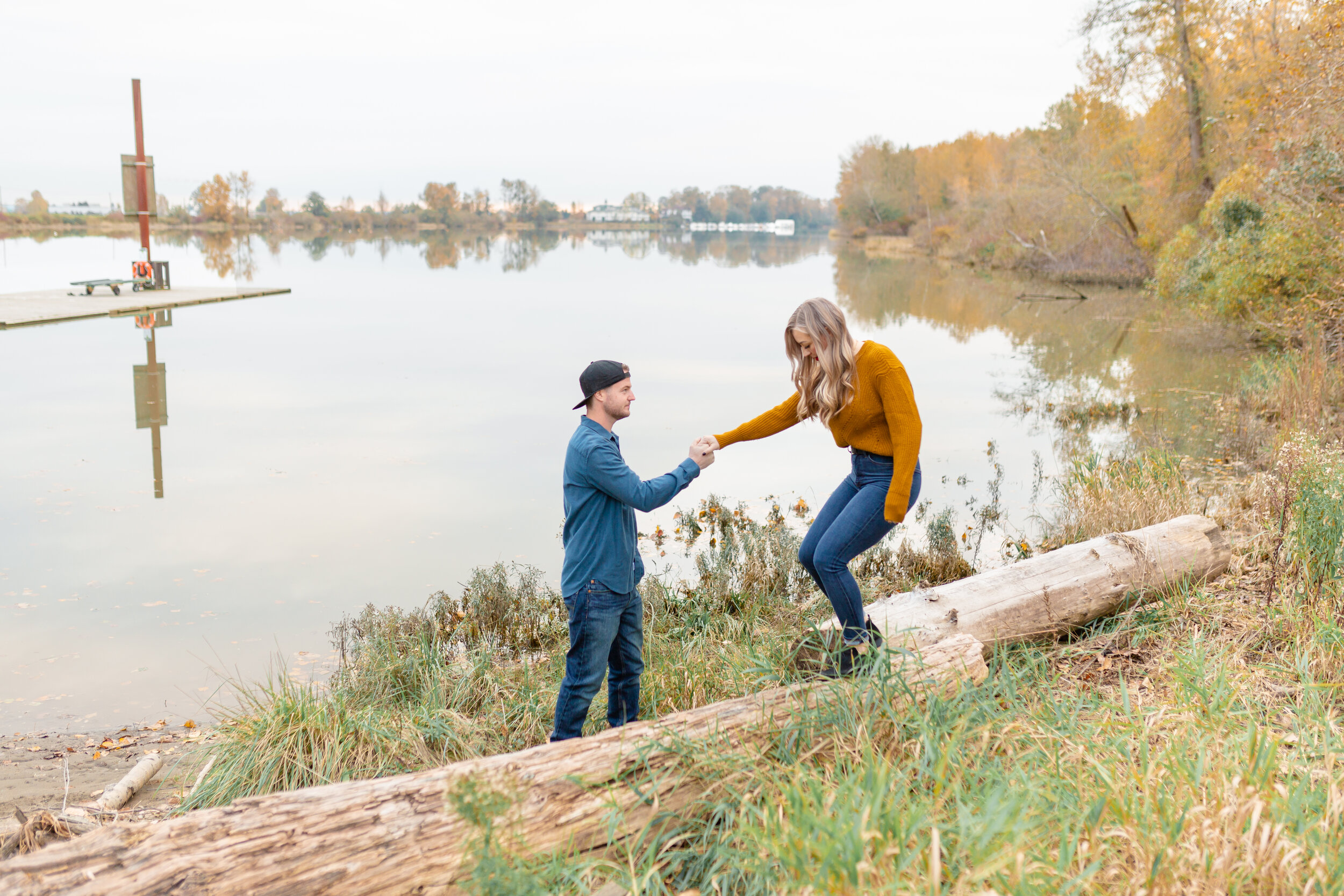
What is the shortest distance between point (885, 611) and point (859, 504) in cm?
95

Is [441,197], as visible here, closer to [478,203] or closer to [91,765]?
[478,203]

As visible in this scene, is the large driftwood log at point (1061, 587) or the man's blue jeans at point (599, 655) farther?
the large driftwood log at point (1061, 587)

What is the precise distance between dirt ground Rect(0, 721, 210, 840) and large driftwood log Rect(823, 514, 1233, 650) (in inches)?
128

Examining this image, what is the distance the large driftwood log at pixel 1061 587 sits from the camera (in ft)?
15.9

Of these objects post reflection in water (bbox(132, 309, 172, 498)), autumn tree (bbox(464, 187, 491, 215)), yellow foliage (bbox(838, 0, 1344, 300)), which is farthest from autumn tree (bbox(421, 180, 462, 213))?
post reflection in water (bbox(132, 309, 172, 498))

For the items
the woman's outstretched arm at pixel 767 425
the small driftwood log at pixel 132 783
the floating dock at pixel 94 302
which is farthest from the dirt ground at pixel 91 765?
the floating dock at pixel 94 302

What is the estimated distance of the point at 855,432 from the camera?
4371 mm

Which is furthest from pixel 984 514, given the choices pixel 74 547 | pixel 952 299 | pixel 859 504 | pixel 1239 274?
pixel 952 299

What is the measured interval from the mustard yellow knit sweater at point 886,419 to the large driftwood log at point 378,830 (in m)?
1.40

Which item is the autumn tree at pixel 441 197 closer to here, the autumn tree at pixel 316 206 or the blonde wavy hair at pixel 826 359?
the autumn tree at pixel 316 206

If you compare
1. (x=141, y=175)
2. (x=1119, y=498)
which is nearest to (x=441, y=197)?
(x=141, y=175)

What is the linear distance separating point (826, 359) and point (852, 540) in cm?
85

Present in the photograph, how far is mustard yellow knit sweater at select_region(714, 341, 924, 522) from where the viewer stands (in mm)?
4152

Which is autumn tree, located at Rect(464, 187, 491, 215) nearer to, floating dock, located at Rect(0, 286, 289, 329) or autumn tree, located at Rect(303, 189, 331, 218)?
autumn tree, located at Rect(303, 189, 331, 218)
